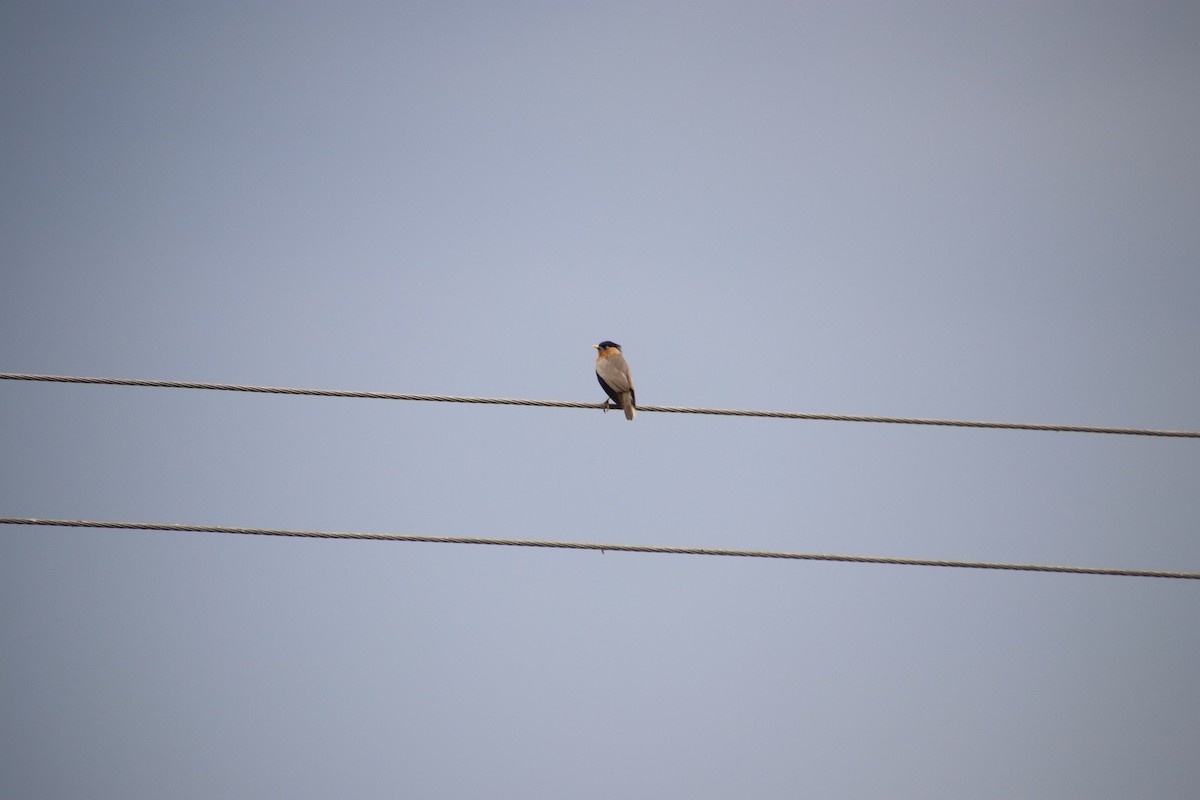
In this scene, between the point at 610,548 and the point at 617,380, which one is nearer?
the point at 610,548

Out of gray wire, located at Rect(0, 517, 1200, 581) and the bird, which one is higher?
the bird

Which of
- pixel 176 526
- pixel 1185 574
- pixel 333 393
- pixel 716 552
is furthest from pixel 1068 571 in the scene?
pixel 176 526

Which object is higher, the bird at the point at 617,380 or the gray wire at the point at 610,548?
the bird at the point at 617,380

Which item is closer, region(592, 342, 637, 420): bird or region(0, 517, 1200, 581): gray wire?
region(0, 517, 1200, 581): gray wire

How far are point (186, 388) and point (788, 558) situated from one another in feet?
11.8

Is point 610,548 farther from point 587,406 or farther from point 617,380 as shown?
point 617,380

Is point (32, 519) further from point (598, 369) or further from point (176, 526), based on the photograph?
point (598, 369)

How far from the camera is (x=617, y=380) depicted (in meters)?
11.0

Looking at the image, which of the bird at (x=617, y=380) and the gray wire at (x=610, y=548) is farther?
the bird at (x=617, y=380)

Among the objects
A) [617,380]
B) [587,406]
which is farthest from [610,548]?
[617,380]

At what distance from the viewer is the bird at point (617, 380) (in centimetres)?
1084

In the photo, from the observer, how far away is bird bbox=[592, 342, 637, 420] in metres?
10.8

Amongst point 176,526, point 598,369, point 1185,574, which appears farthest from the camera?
point 598,369

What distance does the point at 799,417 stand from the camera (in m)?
6.82
